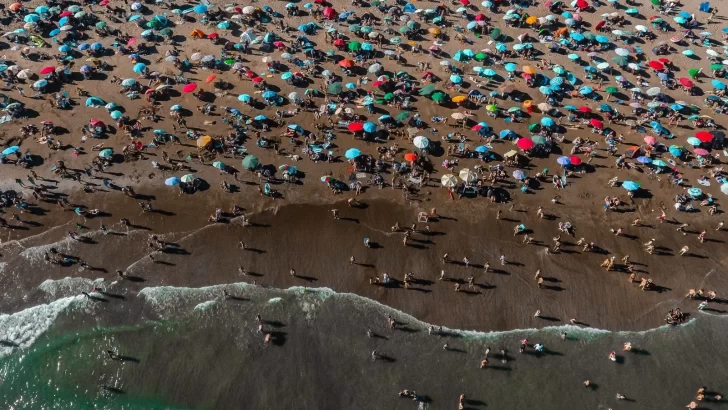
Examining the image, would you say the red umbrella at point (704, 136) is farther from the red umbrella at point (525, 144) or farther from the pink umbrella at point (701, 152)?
the red umbrella at point (525, 144)

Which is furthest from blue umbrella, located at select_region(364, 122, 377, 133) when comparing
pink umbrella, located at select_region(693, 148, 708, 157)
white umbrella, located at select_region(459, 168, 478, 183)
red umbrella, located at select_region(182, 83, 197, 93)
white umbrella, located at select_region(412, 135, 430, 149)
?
pink umbrella, located at select_region(693, 148, 708, 157)

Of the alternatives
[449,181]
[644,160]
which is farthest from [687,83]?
[449,181]

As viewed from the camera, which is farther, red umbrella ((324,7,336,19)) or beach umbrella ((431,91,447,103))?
red umbrella ((324,7,336,19))

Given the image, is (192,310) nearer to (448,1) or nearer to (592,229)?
(592,229)

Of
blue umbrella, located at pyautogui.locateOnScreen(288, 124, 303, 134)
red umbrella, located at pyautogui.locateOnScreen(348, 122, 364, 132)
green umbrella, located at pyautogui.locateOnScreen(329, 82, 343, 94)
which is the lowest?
blue umbrella, located at pyautogui.locateOnScreen(288, 124, 303, 134)

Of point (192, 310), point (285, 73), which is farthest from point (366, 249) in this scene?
point (285, 73)

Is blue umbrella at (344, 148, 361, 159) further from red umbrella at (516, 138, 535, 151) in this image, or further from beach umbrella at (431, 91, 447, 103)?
red umbrella at (516, 138, 535, 151)
